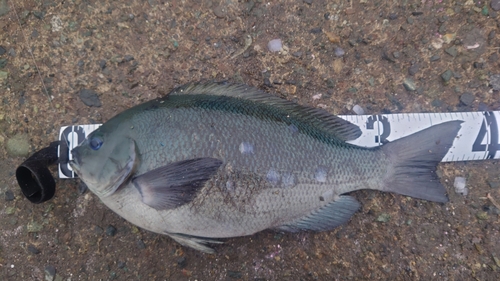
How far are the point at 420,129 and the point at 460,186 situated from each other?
52 cm

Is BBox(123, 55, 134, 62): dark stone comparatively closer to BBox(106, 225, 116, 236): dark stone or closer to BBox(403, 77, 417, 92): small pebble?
BBox(106, 225, 116, 236): dark stone

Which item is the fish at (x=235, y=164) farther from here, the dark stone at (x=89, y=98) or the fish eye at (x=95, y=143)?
the dark stone at (x=89, y=98)

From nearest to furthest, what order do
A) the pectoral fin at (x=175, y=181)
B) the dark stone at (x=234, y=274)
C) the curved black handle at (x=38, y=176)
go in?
the pectoral fin at (x=175, y=181), the curved black handle at (x=38, y=176), the dark stone at (x=234, y=274)

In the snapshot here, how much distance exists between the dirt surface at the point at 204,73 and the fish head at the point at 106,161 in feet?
1.89

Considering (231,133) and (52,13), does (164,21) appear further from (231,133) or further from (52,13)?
(231,133)

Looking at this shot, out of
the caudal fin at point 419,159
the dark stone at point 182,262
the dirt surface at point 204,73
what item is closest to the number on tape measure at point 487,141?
the dirt surface at point 204,73

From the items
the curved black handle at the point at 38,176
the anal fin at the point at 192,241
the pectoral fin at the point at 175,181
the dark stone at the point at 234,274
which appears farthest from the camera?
the dark stone at the point at 234,274

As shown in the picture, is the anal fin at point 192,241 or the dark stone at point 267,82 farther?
the dark stone at point 267,82

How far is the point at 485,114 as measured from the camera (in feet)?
8.10

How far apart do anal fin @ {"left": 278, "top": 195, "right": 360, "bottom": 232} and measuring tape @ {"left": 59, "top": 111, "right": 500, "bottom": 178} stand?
0.50 meters

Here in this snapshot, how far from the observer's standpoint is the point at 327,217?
7.23 feet

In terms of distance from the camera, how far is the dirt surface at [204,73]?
2.45 metres

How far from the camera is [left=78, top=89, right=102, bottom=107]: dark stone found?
253 cm

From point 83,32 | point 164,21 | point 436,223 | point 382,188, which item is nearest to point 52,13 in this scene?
point 83,32
